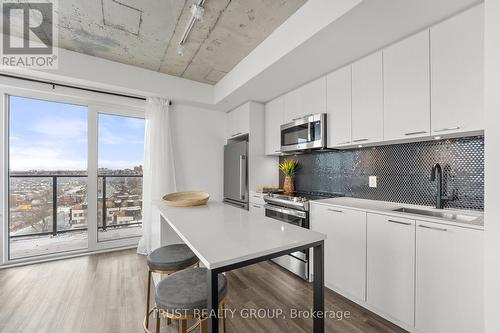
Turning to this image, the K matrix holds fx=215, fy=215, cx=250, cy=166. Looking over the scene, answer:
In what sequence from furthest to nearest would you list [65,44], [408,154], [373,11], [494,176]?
[65,44] → [408,154] → [373,11] → [494,176]

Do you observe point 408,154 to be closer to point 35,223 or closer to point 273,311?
point 273,311

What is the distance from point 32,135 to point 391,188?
448cm

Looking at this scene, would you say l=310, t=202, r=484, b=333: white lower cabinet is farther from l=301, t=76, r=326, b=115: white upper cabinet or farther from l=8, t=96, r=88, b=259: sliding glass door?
l=8, t=96, r=88, b=259: sliding glass door

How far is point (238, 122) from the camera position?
3746mm

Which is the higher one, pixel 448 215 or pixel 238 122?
pixel 238 122

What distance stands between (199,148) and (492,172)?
354 cm

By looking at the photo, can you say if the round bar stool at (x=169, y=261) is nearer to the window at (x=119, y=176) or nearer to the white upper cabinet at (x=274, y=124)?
the white upper cabinet at (x=274, y=124)

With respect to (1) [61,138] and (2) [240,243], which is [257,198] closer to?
(2) [240,243]

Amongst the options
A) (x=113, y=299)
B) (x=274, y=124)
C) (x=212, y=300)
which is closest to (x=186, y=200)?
(x=113, y=299)

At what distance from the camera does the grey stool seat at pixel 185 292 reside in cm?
106

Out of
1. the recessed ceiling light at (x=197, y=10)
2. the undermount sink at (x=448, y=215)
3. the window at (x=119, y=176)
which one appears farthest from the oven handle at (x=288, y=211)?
the window at (x=119, y=176)

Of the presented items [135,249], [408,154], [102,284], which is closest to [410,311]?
[408,154]

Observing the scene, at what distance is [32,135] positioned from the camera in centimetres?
290

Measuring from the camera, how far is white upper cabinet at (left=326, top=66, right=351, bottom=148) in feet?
7.48
